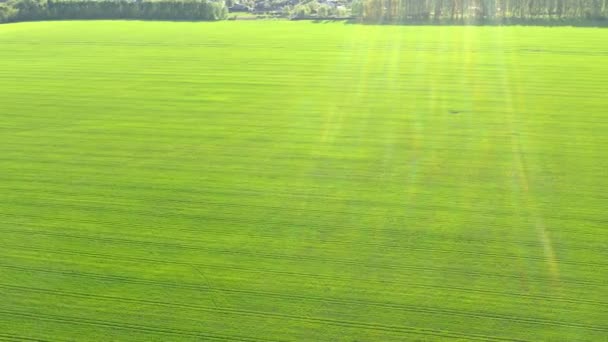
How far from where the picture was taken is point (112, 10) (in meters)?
76.0

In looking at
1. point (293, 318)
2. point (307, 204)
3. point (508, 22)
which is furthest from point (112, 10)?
point (293, 318)

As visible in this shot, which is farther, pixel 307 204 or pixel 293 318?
pixel 307 204

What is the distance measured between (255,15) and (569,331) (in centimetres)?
7173

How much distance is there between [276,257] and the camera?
18.1 m

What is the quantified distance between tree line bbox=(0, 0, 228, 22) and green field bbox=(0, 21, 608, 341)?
32169 millimetres

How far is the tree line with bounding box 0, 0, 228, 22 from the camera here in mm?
74562

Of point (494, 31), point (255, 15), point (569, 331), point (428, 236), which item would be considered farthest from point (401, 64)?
point (255, 15)

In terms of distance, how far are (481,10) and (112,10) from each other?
3556cm

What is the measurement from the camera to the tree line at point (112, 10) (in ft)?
245

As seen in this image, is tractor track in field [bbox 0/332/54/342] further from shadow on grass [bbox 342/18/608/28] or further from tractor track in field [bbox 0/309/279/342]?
shadow on grass [bbox 342/18/608/28]

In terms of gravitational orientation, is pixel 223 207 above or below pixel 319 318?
above

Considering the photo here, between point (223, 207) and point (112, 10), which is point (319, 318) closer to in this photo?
point (223, 207)

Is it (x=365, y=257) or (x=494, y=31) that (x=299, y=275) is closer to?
(x=365, y=257)

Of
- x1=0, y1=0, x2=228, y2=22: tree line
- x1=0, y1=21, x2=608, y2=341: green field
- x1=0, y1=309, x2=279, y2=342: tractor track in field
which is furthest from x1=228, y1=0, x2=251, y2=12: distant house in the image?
x1=0, y1=309, x2=279, y2=342: tractor track in field
